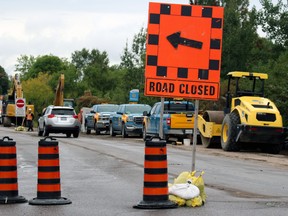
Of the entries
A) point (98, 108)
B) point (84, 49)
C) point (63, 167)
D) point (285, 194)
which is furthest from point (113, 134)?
point (84, 49)

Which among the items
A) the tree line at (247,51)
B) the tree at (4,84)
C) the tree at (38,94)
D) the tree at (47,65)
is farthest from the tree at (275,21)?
the tree at (4,84)

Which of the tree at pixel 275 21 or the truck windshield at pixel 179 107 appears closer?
the truck windshield at pixel 179 107

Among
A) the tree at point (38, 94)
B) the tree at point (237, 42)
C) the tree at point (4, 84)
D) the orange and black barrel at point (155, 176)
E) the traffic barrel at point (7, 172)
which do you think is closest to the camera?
the orange and black barrel at point (155, 176)

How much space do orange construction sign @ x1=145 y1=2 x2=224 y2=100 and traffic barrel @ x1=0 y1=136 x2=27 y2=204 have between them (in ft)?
7.52

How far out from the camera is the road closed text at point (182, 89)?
37.9 ft

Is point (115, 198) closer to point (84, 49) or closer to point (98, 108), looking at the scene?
point (98, 108)

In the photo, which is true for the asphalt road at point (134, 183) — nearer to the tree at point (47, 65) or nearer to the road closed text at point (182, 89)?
the road closed text at point (182, 89)

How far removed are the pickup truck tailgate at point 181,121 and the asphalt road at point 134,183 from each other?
6832mm

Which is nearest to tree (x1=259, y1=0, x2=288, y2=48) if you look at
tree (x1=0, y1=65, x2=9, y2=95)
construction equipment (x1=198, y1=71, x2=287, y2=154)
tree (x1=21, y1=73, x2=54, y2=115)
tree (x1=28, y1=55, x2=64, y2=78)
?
construction equipment (x1=198, y1=71, x2=287, y2=154)

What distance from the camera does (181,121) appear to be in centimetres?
3075

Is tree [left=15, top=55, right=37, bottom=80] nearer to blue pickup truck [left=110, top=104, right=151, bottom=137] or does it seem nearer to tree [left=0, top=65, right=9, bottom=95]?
tree [left=0, top=65, right=9, bottom=95]

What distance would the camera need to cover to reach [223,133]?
2694 cm

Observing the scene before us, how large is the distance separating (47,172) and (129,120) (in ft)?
90.6

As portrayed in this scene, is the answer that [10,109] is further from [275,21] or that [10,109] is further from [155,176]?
[155,176]
